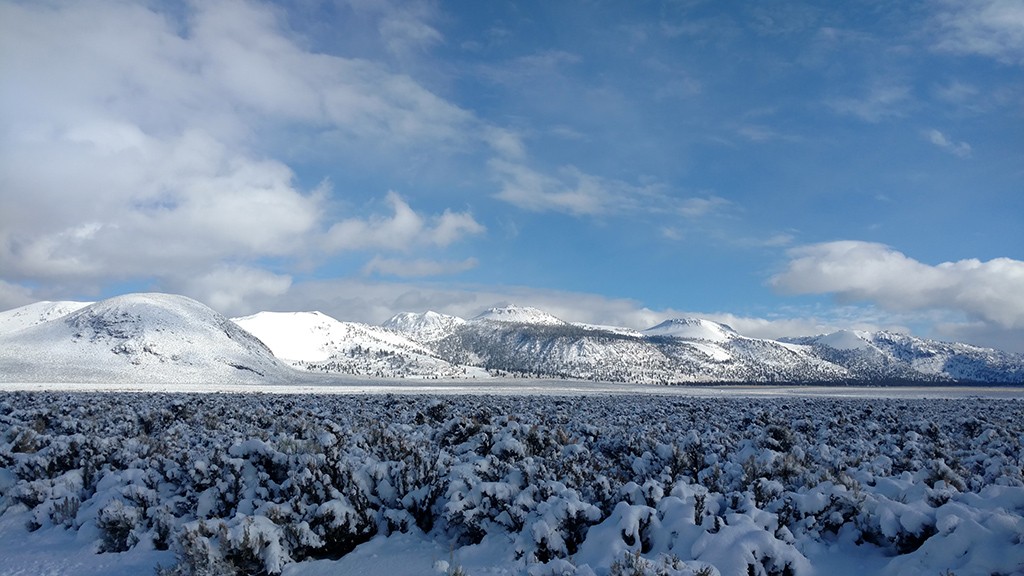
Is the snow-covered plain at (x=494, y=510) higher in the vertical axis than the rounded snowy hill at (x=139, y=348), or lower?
lower

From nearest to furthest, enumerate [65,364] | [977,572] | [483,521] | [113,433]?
[977,572] → [483,521] → [113,433] → [65,364]

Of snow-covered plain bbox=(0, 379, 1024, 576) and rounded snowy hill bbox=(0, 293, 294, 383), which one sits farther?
rounded snowy hill bbox=(0, 293, 294, 383)

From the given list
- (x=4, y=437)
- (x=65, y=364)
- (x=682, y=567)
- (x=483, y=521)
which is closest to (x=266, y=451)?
(x=483, y=521)

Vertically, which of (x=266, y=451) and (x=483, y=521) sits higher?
(x=266, y=451)

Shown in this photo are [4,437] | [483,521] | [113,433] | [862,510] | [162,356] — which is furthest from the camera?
[162,356]

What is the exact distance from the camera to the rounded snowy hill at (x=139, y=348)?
79312 millimetres

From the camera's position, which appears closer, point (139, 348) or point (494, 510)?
point (494, 510)

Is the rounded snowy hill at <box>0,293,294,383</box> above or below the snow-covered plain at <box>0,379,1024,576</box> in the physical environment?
above

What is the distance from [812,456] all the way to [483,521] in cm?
762

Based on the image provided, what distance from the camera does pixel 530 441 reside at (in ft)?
40.8

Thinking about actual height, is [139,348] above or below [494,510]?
above

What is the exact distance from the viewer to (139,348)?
296 ft

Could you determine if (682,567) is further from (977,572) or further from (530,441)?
(530,441)

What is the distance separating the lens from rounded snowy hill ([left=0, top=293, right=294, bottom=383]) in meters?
79.3
